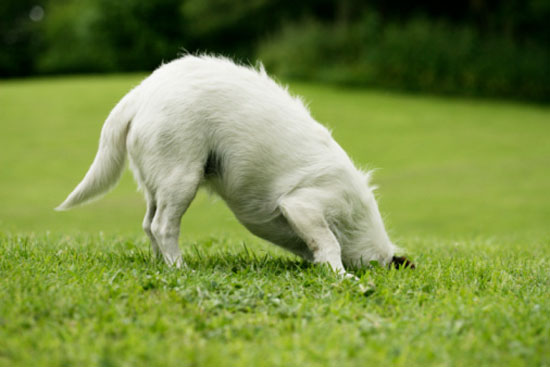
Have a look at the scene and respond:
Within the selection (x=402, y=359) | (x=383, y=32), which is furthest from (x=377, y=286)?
(x=383, y=32)

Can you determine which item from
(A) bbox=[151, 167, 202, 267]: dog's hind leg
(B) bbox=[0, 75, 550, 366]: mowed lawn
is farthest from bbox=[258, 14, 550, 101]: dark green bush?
(A) bbox=[151, 167, 202, 267]: dog's hind leg

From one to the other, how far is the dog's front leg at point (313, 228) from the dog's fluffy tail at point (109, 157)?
1335mm

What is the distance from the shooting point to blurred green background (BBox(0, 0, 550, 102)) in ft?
93.2

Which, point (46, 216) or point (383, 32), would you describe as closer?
point (46, 216)

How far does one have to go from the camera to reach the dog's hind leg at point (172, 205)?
13.0ft

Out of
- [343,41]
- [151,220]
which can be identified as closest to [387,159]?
[343,41]

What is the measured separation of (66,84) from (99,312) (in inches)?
1010

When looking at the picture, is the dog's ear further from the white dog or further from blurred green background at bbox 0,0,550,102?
blurred green background at bbox 0,0,550,102

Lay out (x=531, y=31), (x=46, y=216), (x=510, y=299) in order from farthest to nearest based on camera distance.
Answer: (x=531, y=31) → (x=46, y=216) → (x=510, y=299)

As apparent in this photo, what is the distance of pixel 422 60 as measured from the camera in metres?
28.4

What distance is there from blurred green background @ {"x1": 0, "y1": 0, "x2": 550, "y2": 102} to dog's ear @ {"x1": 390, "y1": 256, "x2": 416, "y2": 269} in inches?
687

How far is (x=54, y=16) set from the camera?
4781 centimetres

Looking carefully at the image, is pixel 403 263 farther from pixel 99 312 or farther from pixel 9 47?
pixel 9 47

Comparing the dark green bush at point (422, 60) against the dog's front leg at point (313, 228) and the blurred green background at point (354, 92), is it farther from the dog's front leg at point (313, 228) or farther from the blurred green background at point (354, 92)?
the dog's front leg at point (313, 228)
